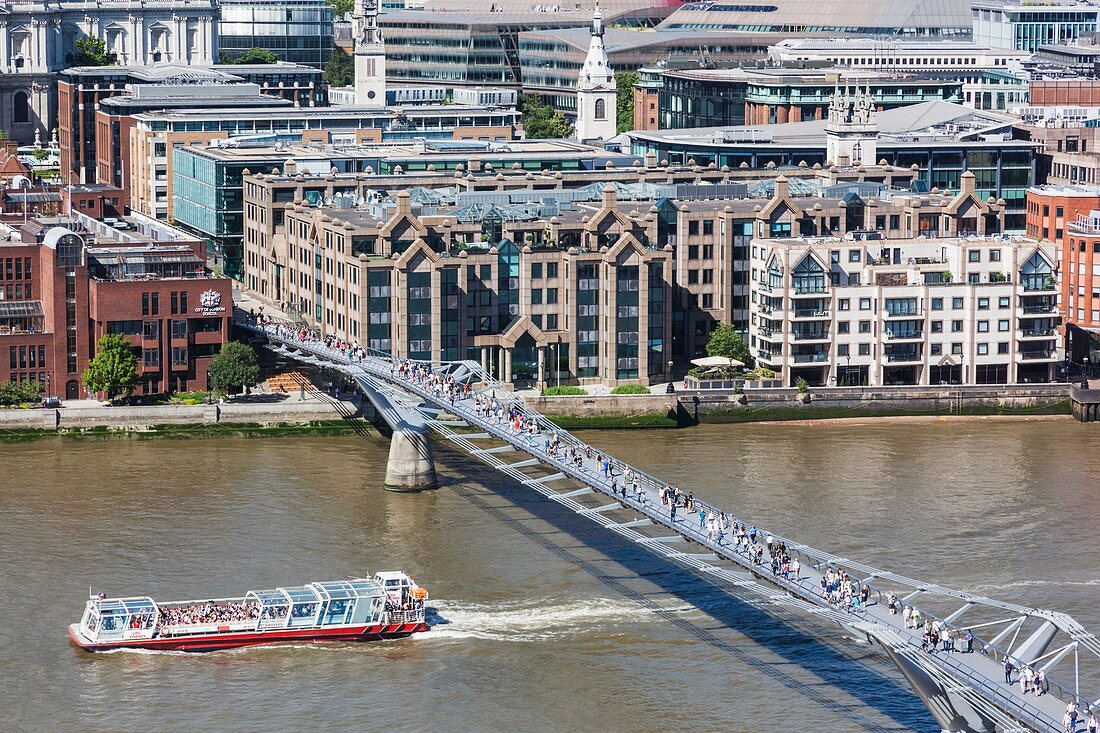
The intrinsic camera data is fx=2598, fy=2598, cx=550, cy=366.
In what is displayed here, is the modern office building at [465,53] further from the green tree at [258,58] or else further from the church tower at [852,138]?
the church tower at [852,138]

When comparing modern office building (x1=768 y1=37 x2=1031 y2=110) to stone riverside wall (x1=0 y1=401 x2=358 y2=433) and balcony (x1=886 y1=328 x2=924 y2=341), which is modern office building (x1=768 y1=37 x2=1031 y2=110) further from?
stone riverside wall (x1=0 y1=401 x2=358 y2=433)

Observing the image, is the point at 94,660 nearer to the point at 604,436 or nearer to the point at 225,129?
the point at 604,436

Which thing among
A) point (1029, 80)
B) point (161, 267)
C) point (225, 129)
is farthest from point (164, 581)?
point (1029, 80)

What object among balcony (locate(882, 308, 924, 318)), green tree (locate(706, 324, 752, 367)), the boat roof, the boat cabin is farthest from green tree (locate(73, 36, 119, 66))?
the boat cabin

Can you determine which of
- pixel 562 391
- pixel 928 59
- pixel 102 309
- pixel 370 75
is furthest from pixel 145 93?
pixel 562 391

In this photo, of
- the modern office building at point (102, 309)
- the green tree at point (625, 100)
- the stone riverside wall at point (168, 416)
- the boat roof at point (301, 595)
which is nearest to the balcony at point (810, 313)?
the stone riverside wall at point (168, 416)
